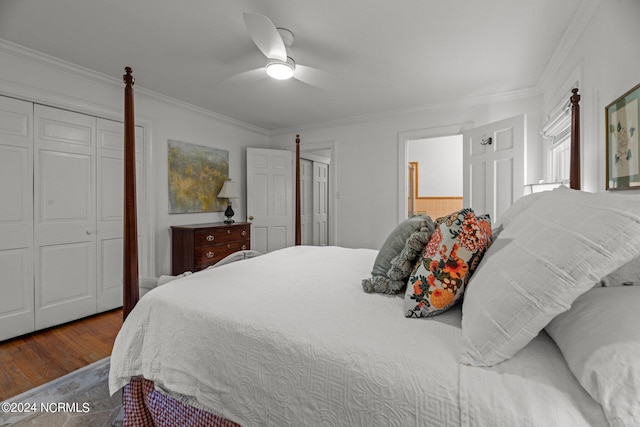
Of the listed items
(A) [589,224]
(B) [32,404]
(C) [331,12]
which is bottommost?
(B) [32,404]

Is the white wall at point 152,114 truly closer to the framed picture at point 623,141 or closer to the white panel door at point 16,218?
the white panel door at point 16,218

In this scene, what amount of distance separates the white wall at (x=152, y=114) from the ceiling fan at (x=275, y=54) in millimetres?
1192

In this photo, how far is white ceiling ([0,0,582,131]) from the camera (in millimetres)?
1831

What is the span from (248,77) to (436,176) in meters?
4.27

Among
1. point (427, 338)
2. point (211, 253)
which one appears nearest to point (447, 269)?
point (427, 338)

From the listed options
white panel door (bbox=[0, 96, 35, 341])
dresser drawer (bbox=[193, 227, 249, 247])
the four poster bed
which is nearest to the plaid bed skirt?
the four poster bed

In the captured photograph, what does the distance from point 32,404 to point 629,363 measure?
257cm

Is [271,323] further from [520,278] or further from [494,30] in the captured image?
[494,30]

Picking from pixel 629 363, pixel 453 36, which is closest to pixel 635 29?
pixel 453 36

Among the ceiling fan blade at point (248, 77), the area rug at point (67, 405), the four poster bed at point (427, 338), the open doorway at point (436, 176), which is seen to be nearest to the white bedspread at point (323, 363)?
the four poster bed at point (427, 338)

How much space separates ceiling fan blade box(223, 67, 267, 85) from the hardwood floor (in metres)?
2.57

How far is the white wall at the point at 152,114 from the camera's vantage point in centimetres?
237

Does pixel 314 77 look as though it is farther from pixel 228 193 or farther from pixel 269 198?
pixel 269 198

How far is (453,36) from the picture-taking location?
2150 mm
